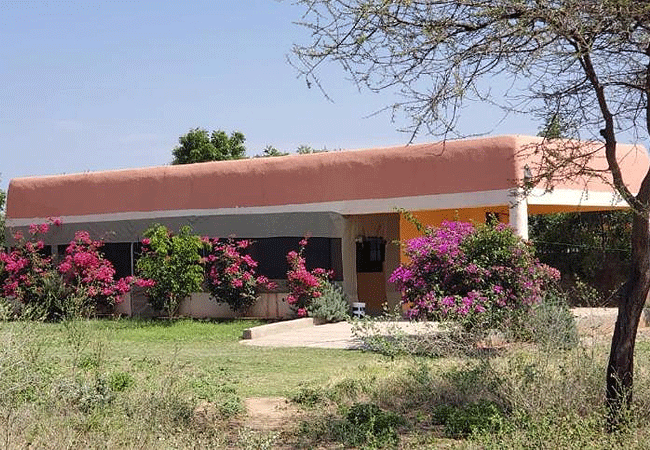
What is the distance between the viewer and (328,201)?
67.1ft

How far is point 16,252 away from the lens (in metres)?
23.5

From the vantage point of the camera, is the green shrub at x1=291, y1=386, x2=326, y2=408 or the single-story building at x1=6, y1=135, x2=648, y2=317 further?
the single-story building at x1=6, y1=135, x2=648, y2=317

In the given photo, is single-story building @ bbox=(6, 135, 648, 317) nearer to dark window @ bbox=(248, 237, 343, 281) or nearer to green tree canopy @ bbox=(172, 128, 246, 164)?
dark window @ bbox=(248, 237, 343, 281)

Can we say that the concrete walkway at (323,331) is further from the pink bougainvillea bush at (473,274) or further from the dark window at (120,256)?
the dark window at (120,256)

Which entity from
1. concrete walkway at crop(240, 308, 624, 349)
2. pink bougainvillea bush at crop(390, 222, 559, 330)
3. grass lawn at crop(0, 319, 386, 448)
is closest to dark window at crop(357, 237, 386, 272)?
concrete walkway at crop(240, 308, 624, 349)

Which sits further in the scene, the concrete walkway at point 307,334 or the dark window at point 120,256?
the dark window at point 120,256

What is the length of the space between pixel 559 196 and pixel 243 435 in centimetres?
1378

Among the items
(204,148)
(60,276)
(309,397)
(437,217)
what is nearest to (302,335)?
(437,217)

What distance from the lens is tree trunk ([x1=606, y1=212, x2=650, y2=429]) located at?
7.77 meters

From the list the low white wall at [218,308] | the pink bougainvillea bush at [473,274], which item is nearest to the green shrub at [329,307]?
the low white wall at [218,308]

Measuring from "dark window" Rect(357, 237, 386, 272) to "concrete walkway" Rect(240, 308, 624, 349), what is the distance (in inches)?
107

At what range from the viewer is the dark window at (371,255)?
2183 cm

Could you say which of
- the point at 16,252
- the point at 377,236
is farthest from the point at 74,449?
the point at 16,252

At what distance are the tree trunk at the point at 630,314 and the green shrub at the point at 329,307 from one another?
11.8 metres
